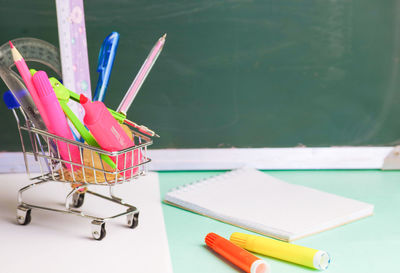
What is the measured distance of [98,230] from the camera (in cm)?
76

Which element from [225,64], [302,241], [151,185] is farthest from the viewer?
[225,64]

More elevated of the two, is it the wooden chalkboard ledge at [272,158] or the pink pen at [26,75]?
the pink pen at [26,75]

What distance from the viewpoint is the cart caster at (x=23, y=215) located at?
808 mm

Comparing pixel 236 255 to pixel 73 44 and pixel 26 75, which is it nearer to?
pixel 26 75

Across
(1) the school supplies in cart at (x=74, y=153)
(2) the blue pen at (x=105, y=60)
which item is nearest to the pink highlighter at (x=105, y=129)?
(1) the school supplies in cart at (x=74, y=153)

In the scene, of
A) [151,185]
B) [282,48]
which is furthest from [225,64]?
[151,185]

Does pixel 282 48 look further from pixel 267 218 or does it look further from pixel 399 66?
pixel 267 218

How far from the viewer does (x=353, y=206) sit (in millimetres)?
908

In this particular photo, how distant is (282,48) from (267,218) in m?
0.45

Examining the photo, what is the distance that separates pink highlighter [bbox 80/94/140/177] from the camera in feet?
2.31

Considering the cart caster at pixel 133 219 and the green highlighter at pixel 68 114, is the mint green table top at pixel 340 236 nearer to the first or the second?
the cart caster at pixel 133 219

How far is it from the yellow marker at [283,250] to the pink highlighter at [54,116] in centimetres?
27

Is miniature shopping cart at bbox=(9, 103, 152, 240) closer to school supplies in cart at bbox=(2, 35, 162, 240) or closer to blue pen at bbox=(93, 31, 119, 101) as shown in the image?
school supplies in cart at bbox=(2, 35, 162, 240)

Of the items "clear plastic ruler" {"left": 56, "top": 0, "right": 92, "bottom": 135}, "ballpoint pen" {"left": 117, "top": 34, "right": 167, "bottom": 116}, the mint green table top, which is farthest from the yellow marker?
"clear plastic ruler" {"left": 56, "top": 0, "right": 92, "bottom": 135}
